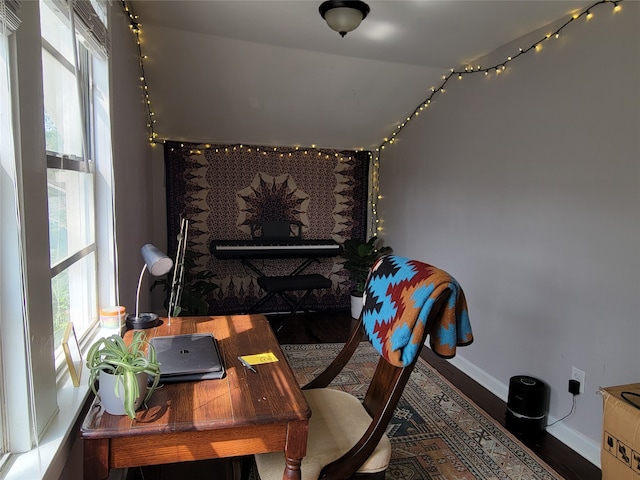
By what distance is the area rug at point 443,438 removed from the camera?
2043 mm

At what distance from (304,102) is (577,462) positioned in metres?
3.07

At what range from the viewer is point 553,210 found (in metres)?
2.43

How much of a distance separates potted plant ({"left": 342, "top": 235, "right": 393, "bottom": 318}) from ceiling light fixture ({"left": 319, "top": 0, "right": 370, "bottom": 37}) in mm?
2274

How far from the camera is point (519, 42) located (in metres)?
2.69

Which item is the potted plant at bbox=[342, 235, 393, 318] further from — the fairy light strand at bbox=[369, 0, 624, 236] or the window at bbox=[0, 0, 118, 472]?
the window at bbox=[0, 0, 118, 472]

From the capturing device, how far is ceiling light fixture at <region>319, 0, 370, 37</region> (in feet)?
7.15

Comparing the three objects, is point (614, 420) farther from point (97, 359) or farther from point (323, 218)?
point (323, 218)

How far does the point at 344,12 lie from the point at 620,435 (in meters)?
2.25

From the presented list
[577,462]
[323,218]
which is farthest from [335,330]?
[577,462]

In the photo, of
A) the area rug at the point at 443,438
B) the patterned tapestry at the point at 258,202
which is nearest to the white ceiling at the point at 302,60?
the patterned tapestry at the point at 258,202

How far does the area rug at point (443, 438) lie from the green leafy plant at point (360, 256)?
1.24 m

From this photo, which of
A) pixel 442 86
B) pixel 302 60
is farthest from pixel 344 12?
pixel 442 86

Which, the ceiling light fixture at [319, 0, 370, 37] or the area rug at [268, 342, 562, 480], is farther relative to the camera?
the ceiling light fixture at [319, 0, 370, 37]

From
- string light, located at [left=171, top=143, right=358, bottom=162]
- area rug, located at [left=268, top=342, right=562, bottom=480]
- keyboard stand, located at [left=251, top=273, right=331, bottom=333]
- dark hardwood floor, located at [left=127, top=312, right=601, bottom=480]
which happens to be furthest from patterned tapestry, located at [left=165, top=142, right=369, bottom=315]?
area rug, located at [left=268, top=342, right=562, bottom=480]
